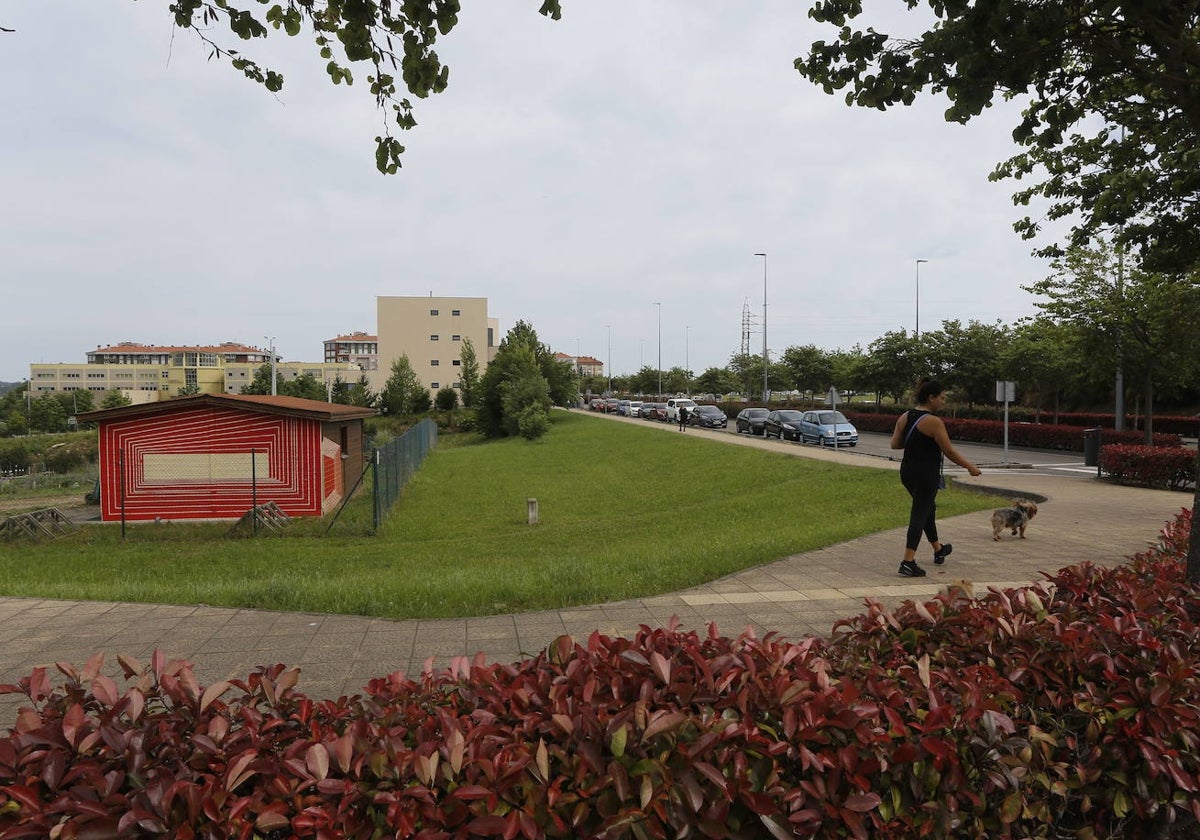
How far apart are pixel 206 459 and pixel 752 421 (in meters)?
28.9

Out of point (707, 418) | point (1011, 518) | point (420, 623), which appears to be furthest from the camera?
point (707, 418)

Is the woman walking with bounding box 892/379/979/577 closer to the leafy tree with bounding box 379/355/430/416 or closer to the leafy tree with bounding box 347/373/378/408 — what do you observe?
the leafy tree with bounding box 379/355/430/416

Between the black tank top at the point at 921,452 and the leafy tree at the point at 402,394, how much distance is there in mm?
66788

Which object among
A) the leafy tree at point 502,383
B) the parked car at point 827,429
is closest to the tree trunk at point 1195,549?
the parked car at point 827,429

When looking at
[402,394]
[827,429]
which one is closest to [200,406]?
[827,429]

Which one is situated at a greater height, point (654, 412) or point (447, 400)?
point (447, 400)

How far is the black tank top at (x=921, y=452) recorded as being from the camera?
6906mm

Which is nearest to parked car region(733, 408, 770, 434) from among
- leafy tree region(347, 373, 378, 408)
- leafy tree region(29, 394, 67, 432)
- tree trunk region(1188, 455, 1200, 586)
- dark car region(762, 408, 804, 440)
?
dark car region(762, 408, 804, 440)

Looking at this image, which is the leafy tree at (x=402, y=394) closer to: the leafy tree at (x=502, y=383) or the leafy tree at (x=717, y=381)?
the leafy tree at (x=502, y=383)

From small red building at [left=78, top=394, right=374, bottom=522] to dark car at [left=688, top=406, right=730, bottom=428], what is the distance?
31871 millimetres

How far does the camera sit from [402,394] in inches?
2781

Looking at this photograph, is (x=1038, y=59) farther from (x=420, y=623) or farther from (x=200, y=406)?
(x=200, y=406)

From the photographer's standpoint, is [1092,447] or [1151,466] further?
[1092,447]

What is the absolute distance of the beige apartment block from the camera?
3526 inches
